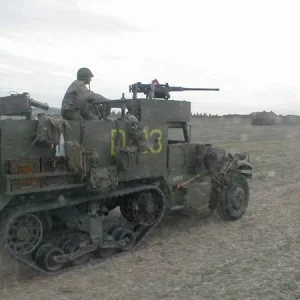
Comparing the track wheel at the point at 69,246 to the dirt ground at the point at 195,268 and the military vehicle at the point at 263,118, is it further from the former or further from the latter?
the military vehicle at the point at 263,118

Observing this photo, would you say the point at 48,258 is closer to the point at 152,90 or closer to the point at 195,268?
the point at 195,268

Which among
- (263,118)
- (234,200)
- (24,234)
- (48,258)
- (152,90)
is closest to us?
(24,234)

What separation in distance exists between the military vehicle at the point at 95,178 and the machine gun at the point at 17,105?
0.01 m

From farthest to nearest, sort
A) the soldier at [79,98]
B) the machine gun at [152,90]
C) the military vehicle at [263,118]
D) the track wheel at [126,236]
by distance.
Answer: the military vehicle at [263,118] → the machine gun at [152,90] → the track wheel at [126,236] → the soldier at [79,98]

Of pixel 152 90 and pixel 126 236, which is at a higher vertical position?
pixel 152 90

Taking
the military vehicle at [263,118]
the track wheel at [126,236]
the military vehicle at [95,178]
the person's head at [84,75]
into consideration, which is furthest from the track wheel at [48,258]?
the military vehicle at [263,118]

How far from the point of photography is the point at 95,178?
663cm

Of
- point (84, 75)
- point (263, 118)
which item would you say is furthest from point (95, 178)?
point (263, 118)

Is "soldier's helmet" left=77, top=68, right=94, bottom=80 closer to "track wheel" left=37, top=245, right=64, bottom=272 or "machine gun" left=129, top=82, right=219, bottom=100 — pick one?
"machine gun" left=129, top=82, right=219, bottom=100

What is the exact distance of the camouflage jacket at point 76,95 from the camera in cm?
739

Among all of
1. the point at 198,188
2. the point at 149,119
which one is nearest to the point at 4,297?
the point at 149,119

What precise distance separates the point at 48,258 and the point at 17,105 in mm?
2100

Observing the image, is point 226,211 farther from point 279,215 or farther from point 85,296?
point 85,296

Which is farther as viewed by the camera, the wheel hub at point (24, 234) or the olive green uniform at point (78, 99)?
the olive green uniform at point (78, 99)
